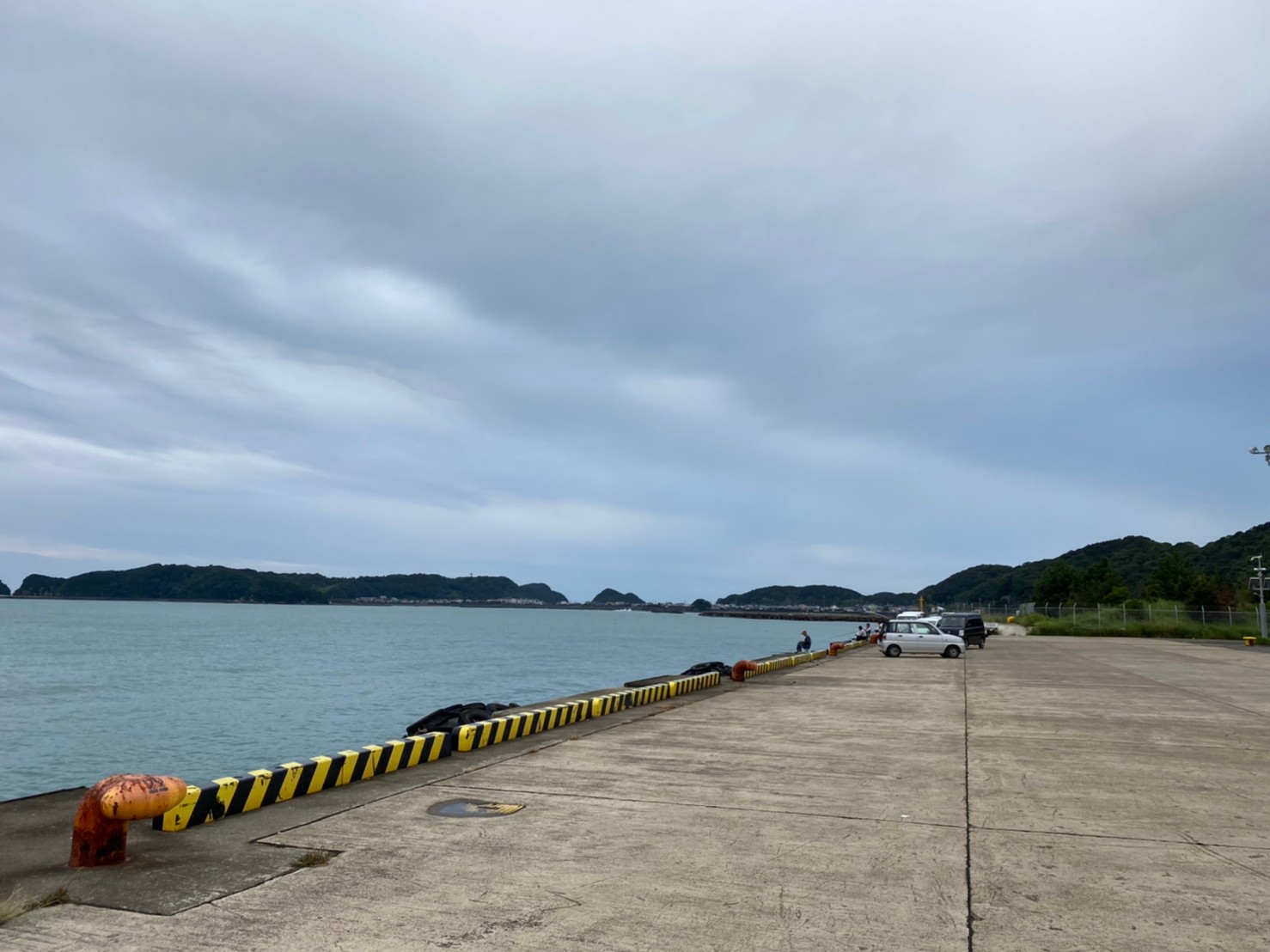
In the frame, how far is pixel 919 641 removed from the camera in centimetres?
3931

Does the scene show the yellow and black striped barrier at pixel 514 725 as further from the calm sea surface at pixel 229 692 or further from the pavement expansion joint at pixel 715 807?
the calm sea surface at pixel 229 692

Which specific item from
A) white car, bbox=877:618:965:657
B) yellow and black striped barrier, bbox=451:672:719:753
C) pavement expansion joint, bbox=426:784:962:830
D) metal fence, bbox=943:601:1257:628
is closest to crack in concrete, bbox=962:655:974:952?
pavement expansion joint, bbox=426:784:962:830

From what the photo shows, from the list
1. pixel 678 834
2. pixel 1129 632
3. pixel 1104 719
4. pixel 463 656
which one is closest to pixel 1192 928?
pixel 678 834

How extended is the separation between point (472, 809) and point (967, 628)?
41945 mm

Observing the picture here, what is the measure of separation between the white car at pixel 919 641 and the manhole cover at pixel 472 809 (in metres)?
32.5

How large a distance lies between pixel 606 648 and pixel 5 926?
304 feet

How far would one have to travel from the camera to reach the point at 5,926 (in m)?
5.48

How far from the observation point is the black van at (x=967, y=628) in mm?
45969

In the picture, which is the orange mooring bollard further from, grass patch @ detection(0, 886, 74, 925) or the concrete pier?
grass patch @ detection(0, 886, 74, 925)

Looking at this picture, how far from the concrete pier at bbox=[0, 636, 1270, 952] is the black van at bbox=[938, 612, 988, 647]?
33.8m

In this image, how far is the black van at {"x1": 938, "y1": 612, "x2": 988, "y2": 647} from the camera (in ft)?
151

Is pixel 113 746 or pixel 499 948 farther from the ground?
pixel 499 948

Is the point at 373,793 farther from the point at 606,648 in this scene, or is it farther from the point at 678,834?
the point at 606,648

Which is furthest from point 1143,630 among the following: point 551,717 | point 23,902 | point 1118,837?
point 23,902
